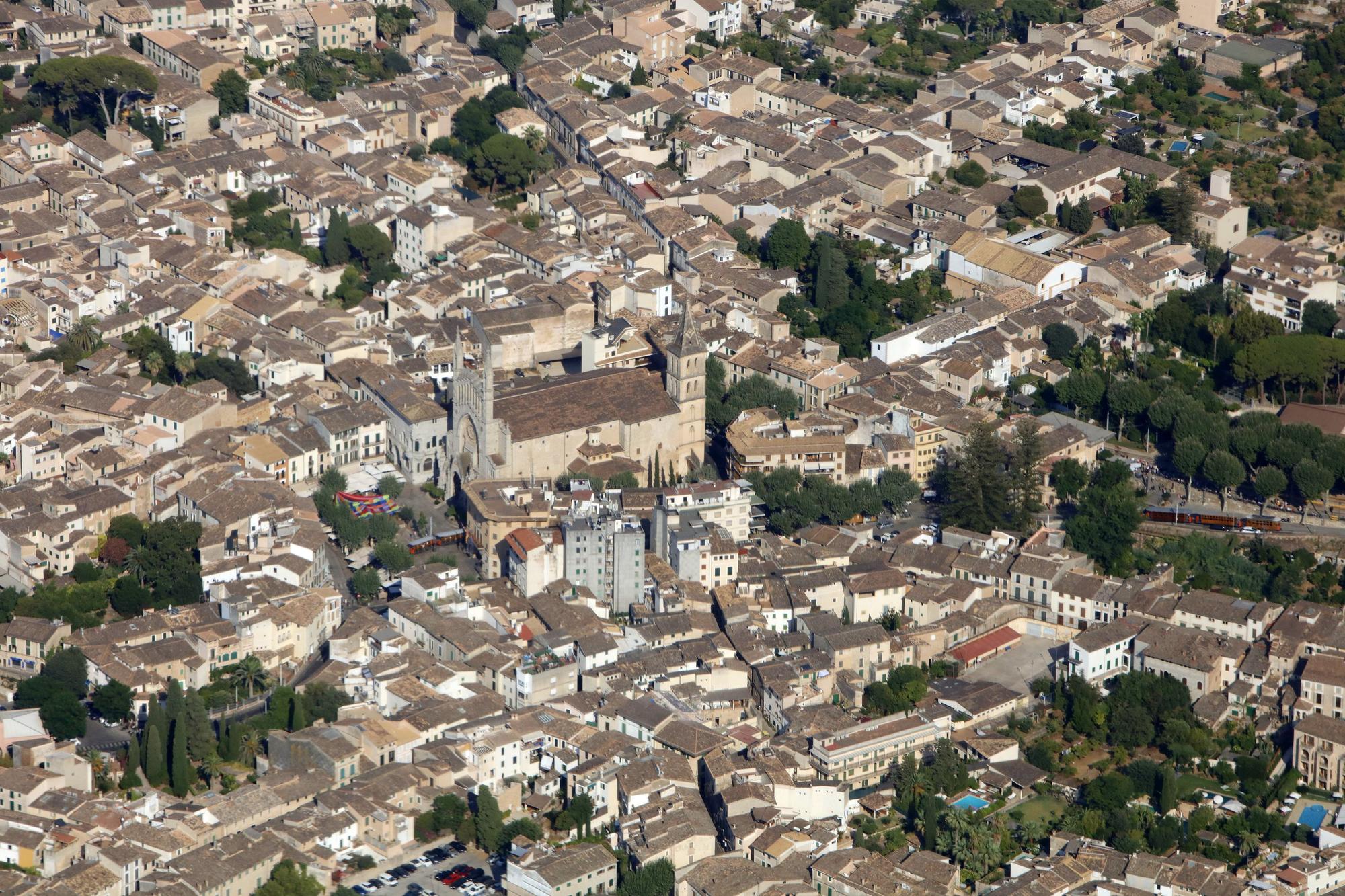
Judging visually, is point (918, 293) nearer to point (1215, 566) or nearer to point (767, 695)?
point (1215, 566)

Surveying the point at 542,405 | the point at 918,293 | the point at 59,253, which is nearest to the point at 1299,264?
the point at 918,293

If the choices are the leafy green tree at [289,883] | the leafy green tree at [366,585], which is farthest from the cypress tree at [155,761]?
the leafy green tree at [366,585]

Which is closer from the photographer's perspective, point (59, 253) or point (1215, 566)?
point (1215, 566)

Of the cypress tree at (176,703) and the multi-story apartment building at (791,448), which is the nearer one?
the cypress tree at (176,703)

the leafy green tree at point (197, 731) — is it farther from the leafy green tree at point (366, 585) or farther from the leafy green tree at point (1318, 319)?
the leafy green tree at point (1318, 319)

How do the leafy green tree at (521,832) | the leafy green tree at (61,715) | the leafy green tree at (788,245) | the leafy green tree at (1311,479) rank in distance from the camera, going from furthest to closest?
the leafy green tree at (788,245)
the leafy green tree at (1311,479)
the leafy green tree at (61,715)
the leafy green tree at (521,832)

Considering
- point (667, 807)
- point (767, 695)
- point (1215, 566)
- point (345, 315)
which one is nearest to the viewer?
point (667, 807)

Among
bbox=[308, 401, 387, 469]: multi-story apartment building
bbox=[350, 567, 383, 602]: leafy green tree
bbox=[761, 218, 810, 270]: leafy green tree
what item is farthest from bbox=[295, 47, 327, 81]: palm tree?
bbox=[350, 567, 383, 602]: leafy green tree

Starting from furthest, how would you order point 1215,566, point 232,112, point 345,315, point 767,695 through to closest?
point 232,112, point 345,315, point 1215,566, point 767,695
